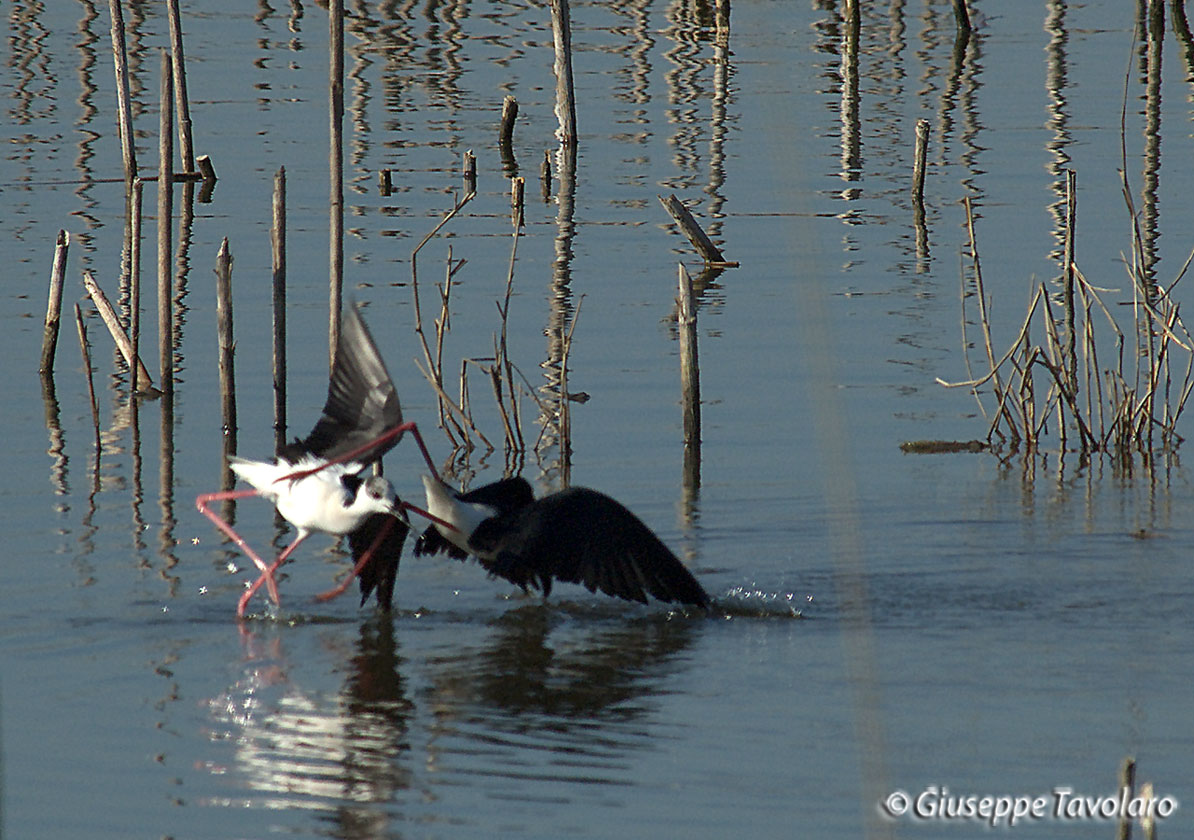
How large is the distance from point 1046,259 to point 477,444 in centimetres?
575

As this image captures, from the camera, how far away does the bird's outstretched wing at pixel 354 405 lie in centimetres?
705

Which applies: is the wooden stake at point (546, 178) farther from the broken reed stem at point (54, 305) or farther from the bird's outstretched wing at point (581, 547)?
the bird's outstretched wing at point (581, 547)

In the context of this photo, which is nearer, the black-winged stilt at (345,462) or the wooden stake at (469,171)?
the black-winged stilt at (345,462)

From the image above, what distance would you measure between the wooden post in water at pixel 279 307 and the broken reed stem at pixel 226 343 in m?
0.23

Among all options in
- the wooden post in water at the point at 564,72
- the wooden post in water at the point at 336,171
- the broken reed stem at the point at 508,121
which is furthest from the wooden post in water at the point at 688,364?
the broken reed stem at the point at 508,121

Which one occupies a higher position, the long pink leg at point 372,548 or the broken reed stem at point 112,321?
the broken reed stem at point 112,321

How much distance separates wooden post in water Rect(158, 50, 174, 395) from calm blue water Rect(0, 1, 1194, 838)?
0.36 meters

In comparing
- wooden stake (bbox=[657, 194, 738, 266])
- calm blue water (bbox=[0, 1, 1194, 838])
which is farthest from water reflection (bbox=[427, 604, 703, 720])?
wooden stake (bbox=[657, 194, 738, 266])

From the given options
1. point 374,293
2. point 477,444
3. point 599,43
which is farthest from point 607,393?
point 599,43

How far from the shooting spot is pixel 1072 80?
21672mm

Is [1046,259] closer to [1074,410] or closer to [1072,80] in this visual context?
[1074,410]

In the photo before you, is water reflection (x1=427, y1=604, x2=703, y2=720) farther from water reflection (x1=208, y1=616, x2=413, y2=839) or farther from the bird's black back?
the bird's black back

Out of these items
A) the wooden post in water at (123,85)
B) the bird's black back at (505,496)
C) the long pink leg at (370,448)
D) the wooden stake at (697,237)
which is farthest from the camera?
the wooden stake at (697,237)

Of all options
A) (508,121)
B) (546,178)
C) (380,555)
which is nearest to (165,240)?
(380,555)
